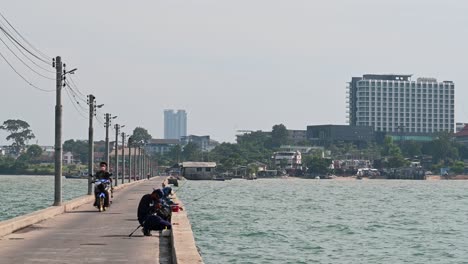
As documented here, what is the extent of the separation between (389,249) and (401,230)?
1547 centimetres

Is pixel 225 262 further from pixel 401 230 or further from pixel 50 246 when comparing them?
pixel 401 230

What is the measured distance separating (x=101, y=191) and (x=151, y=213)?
15.3 meters

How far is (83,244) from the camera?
2802cm

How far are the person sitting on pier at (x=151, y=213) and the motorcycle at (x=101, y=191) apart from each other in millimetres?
13507

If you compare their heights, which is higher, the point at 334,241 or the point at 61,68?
the point at 61,68

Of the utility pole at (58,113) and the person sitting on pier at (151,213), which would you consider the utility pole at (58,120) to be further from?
the person sitting on pier at (151,213)

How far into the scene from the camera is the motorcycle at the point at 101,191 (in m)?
44.4


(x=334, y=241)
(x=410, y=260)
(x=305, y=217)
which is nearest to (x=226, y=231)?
(x=334, y=241)

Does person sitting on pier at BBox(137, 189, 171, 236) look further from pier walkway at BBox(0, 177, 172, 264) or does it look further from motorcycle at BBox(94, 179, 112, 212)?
Result: motorcycle at BBox(94, 179, 112, 212)

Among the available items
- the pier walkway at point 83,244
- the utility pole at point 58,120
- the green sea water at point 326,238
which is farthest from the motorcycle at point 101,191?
the pier walkway at point 83,244

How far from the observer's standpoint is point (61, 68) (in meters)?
47.9

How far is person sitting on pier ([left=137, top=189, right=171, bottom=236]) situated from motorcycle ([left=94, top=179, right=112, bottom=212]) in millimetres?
13507

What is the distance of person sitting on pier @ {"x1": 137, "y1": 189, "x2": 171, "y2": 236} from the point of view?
30531 mm

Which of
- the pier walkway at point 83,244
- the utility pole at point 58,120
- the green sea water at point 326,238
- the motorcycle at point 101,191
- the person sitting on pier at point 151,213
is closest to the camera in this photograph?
the pier walkway at point 83,244
